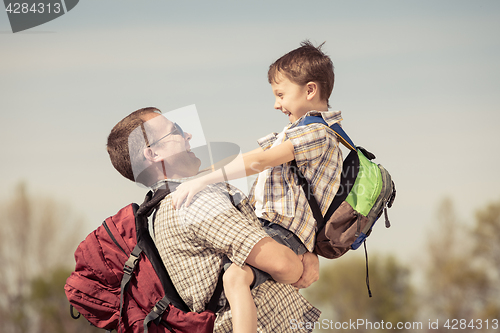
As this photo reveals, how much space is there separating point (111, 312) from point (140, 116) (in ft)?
2.88

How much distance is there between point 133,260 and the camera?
1.91 m

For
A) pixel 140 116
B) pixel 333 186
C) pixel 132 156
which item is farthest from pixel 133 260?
pixel 333 186

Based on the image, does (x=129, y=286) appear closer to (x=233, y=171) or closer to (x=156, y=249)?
(x=156, y=249)

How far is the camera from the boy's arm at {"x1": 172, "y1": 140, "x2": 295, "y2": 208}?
1.83 meters

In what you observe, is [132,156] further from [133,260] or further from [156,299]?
[156,299]

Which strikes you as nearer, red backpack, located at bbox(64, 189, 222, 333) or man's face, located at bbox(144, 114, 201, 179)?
red backpack, located at bbox(64, 189, 222, 333)

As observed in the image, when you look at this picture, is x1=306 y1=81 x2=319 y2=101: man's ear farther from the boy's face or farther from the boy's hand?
the boy's hand

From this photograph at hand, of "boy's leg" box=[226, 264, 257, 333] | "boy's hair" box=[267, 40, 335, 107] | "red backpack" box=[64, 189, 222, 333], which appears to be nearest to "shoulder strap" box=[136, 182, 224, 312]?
"red backpack" box=[64, 189, 222, 333]

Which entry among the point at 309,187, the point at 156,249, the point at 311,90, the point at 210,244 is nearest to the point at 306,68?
the point at 311,90

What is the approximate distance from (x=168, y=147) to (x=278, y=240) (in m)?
0.64

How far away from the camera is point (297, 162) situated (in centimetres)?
200

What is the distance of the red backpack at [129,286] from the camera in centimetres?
188

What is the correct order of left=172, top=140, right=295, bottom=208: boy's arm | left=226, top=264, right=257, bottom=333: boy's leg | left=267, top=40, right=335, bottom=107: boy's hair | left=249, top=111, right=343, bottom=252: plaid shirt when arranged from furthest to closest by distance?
left=267, top=40, right=335, bottom=107: boy's hair, left=249, top=111, right=343, bottom=252: plaid shirt, left=172, top=140, right=295, bottom=208: boy's arm, left=226, top=264, right=257, bottom=333: boy's leg

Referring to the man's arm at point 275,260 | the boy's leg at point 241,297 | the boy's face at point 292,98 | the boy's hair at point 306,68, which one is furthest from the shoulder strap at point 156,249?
the boy's hair at point 306,68
